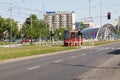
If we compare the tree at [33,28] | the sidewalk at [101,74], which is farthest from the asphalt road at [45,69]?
the tree at [33,28]

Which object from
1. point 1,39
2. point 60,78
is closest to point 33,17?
point 1,39

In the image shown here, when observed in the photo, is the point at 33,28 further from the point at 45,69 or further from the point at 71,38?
the point at 45,69

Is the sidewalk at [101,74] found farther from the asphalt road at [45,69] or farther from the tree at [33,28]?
the tree at [33,28]

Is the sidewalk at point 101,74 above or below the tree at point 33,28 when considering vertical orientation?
below

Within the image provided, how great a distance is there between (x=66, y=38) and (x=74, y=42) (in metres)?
1.86

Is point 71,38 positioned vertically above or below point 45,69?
above

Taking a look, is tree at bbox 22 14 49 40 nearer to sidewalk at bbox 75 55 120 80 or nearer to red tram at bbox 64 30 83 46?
red tram at bbox 64 30 83 46

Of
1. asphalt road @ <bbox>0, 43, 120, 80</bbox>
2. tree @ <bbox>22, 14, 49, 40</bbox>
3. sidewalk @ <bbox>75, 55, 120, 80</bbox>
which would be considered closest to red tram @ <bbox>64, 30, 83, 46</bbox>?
tree @ <bbox>22, 14, 49, 40</bbox>

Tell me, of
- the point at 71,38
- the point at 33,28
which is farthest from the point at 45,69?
the point at 33,28

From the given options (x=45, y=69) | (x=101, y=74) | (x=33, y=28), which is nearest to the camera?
(x=101, y=74)

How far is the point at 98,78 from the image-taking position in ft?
52.9

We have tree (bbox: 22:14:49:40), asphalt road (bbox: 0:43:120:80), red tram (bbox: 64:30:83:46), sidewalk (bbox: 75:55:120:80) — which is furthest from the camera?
tree (bbox: 22:14:49:40)

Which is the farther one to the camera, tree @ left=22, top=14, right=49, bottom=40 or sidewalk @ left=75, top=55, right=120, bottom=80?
tree @ left=22, top=14, right=49, bottom=40

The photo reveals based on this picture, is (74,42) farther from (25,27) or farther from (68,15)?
(68,15)
